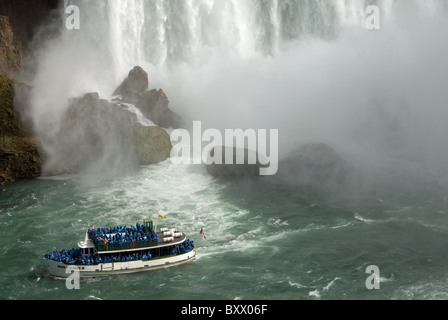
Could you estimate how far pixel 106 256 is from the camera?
142 feet

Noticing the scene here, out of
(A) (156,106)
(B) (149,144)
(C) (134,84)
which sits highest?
(C) (134,84)

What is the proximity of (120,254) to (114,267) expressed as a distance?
44.6 inches

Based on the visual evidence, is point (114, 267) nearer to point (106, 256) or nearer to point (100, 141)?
point (106, 256)

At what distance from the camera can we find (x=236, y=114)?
86.4m

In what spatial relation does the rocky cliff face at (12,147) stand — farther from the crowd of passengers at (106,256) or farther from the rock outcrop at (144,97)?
the crowd of passengers at (106,256)

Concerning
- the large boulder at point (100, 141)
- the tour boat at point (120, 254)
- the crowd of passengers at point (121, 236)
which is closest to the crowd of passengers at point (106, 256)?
the tour boat at point (120, 254)

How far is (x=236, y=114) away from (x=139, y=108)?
15331 millimetres

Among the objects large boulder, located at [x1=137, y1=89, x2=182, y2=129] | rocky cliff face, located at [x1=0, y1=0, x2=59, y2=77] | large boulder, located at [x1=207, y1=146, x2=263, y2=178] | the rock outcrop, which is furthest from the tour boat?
rocky cliff face, located at [x1=0, y1=0, x2=59, y2=77]

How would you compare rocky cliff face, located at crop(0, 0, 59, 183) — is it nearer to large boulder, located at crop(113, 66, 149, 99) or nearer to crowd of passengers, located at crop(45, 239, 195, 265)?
large boulder, located at crop(113, 66, 149, 99)

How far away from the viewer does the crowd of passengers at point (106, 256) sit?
4266cm

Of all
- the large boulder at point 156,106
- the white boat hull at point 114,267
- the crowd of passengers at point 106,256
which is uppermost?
the large boulder at point 156,106

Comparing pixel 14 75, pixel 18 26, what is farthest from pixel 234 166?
pixel 18 26

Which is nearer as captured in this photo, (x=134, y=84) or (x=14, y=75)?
(x=14, y=75)
